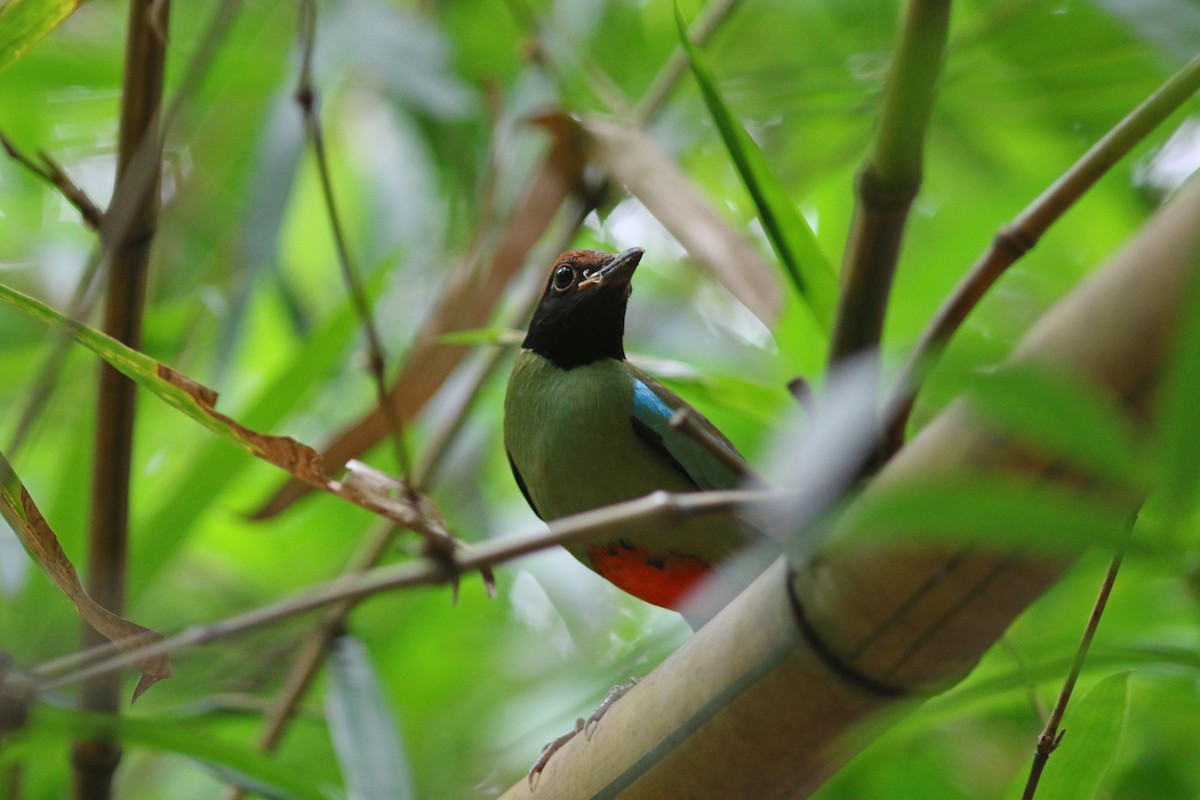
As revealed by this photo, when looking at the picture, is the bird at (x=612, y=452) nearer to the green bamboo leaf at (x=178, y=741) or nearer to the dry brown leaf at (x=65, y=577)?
the green bamboo leaf at (x=178, y=741)

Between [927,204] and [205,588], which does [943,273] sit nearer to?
[927,204]

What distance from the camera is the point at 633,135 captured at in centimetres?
274

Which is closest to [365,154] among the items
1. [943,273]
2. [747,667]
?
[943,273]

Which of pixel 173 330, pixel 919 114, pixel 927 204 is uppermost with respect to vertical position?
pixel 173 330

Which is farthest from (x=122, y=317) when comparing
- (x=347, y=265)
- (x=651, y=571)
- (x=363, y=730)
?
(x=651, y=571)

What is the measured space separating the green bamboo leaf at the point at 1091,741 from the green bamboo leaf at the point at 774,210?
0.60 metres

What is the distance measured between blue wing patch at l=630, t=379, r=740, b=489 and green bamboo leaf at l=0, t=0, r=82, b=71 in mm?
1374

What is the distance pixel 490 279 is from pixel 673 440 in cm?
69

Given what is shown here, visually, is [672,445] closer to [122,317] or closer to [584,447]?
[584,447]

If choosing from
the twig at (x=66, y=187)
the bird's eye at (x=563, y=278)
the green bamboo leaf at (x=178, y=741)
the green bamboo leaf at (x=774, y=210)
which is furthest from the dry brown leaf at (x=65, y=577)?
the bird's eye at (x=563, y=278)

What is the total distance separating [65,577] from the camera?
138 cm

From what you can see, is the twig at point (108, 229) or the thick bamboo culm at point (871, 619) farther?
the twig at point (108, 229)

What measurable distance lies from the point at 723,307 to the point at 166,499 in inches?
99.2

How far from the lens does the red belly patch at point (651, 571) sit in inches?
102
